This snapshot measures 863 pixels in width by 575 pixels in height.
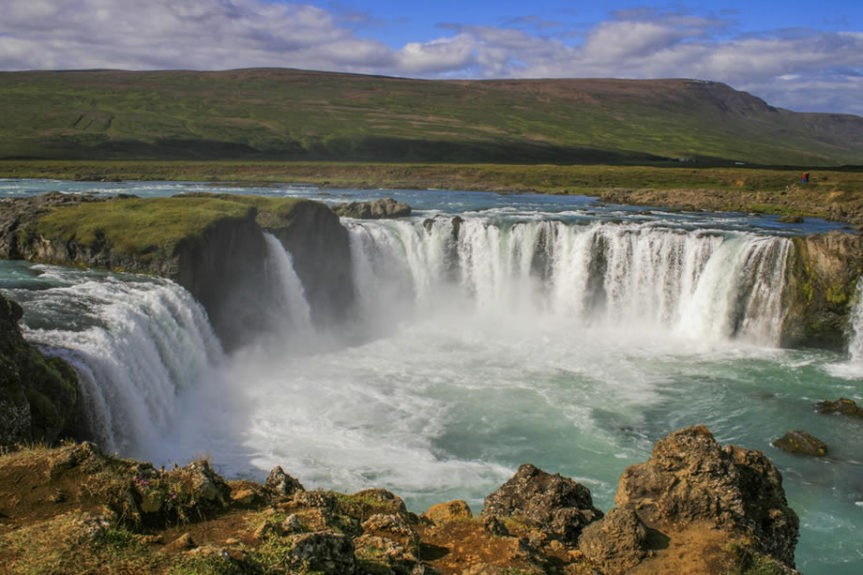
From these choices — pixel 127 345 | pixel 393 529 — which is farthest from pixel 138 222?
pixel 393 529

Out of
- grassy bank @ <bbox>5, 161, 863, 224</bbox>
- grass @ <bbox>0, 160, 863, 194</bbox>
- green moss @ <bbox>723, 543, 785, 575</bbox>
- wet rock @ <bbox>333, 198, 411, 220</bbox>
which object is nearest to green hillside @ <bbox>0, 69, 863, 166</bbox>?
grass @ <bbox>0, 160, 863, 194</bbox>

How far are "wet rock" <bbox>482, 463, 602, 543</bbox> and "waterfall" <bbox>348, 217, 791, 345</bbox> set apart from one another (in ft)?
79.9

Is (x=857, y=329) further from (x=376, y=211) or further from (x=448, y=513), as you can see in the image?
(x=376, y=211)

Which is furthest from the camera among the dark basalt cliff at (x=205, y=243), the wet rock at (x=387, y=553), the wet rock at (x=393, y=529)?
the dark basalt cliff at (x=205, y=243)

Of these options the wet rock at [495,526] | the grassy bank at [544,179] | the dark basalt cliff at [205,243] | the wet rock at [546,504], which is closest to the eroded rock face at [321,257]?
the dark basalt cliff at [205,243]

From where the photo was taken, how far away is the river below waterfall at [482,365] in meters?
18.5

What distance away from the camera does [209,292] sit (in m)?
27.6

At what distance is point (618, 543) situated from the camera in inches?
374

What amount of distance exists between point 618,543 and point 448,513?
2582 millimetres

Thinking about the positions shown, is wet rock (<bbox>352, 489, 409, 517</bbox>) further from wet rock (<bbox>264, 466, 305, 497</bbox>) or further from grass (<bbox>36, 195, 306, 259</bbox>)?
grass (<bbox>36, 195, 306, 259</bbox>)

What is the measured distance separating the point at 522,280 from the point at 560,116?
14759 cm

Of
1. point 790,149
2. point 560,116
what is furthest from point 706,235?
point 790,149

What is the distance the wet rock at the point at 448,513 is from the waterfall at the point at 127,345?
9739 millimetres

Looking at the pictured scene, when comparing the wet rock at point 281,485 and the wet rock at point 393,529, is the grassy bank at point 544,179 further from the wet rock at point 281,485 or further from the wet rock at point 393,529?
the wet rock at point 393,529
